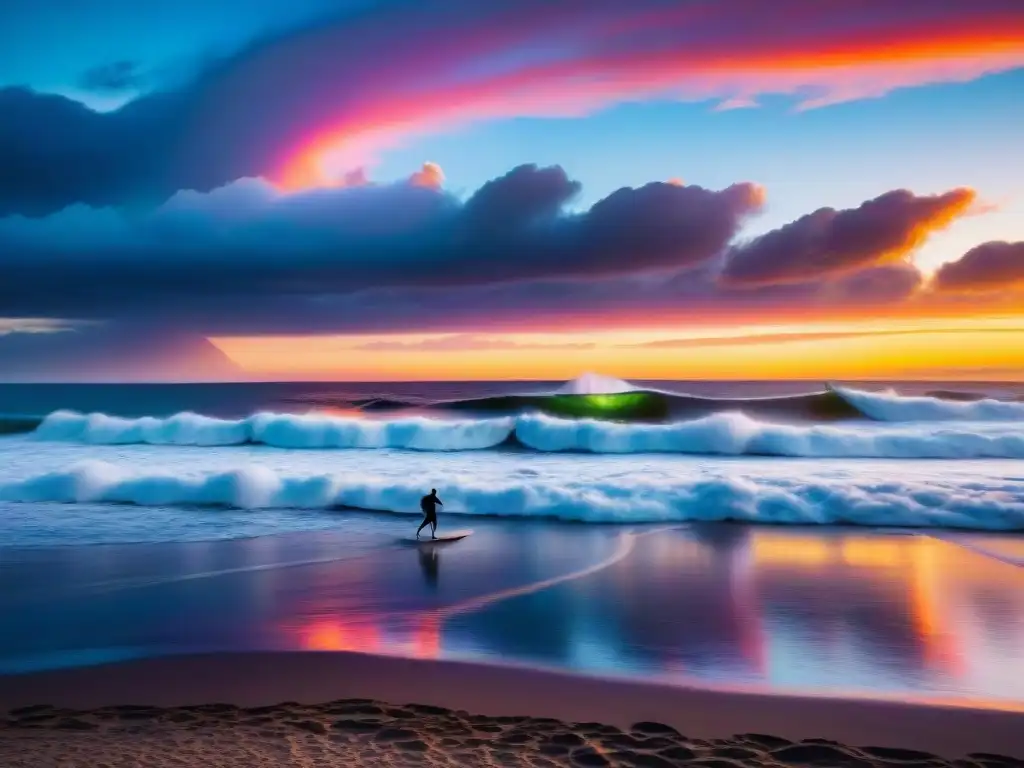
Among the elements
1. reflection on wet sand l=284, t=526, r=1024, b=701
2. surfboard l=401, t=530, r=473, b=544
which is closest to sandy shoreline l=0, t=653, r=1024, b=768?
reflection on wet sand l=284, t=526, r=1024, b=701

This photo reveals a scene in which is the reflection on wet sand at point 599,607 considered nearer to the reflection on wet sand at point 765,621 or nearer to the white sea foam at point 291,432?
the reflection on wet sand at point 765,621

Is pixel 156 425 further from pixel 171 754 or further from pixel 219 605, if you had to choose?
pixel 171 754

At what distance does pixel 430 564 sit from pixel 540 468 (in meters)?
8.56

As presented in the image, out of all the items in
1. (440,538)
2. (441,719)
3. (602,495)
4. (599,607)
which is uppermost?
(602,495)

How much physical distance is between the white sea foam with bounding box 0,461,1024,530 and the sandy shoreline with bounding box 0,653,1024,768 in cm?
738

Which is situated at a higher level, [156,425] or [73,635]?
[156,425]

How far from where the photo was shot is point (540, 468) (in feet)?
59.5

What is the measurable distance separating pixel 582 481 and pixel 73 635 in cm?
987

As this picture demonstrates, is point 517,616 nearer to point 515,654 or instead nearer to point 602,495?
point 515,654

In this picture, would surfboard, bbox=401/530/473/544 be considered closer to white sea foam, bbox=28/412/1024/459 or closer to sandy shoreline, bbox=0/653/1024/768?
sandy shoreline, bbox=0/653/1024/768

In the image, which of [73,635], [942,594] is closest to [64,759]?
[73,635]

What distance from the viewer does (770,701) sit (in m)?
5.37

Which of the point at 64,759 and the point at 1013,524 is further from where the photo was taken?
the point at 1013,524

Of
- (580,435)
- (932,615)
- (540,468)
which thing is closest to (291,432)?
(580,435)
